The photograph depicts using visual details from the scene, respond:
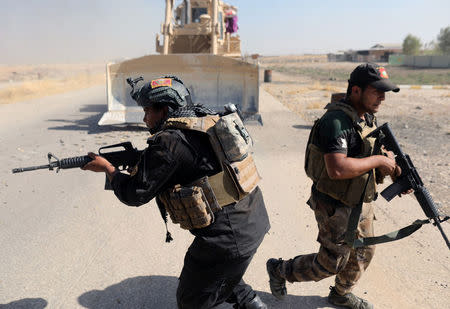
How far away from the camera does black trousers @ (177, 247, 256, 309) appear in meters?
2.02

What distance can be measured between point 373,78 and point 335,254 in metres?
Answer: 1.06

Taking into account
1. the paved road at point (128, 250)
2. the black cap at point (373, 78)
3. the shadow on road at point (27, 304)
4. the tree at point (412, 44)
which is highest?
the tree at point (412, 44)

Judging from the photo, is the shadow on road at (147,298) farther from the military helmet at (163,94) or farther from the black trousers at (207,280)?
the military helmet at (163,94)

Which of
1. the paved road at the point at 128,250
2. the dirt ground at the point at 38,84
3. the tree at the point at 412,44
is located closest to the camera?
the paved road at the point at 128,250

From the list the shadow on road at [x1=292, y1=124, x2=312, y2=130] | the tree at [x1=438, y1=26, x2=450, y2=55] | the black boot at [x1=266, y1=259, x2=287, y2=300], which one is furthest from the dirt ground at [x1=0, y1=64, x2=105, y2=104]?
the tree at [x1=438, y1=26, x2=450, y2=55]

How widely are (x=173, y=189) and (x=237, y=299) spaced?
0.78m

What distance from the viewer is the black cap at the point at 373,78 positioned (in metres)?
2.19

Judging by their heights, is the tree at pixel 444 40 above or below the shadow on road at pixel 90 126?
above

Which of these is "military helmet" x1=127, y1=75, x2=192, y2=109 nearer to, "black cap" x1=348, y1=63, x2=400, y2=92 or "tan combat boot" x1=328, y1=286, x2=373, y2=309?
"black cap" x1=348, y1=63, x2=400, y2=92

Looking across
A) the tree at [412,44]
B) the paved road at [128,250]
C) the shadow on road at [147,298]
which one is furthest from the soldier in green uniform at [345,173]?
the tree at [412,44]

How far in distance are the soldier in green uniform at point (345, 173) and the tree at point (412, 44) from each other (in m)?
79.7

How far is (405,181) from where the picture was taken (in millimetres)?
2342

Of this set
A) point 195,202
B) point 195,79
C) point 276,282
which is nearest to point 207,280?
point 195,202

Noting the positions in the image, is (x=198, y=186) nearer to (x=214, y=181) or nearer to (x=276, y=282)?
(x=214, y=181)
